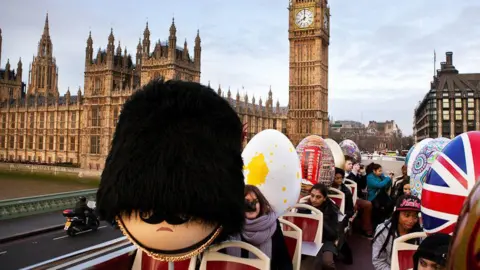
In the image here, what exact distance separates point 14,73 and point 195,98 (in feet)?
228

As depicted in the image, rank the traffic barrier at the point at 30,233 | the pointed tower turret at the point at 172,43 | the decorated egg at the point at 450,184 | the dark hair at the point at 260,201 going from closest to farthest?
the decorated egg at the point at 450,184
the dark hair at the point at 260,201
the traffic barrier at the point at 30,233
the pointed tower turret at the point at 172,43

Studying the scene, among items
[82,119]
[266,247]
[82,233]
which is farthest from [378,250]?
[82,119]

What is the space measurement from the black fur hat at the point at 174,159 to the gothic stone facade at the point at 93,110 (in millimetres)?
28481

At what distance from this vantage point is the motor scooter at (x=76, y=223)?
385 inches

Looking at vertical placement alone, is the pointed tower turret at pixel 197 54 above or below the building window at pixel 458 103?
above

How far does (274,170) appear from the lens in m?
3.49

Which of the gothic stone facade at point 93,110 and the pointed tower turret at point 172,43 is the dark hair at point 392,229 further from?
the pointed tower turret at point 172,43

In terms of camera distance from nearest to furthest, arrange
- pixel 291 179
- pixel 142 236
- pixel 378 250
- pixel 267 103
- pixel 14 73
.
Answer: pixel 142 236 < pixel 378 250 < pixel 291 179 < pixel 267 103 < pixel 14 73

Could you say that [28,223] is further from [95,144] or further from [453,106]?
[453,106]

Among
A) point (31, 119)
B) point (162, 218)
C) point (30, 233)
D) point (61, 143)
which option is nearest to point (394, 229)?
point (162, 218)

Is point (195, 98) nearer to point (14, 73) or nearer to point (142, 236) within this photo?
point (142, 236)

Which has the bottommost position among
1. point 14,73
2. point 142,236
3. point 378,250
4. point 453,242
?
point 378,250

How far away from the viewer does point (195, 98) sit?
169 centimetres

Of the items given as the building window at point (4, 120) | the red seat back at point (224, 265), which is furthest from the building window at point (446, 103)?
the building window at point (4, 120)
